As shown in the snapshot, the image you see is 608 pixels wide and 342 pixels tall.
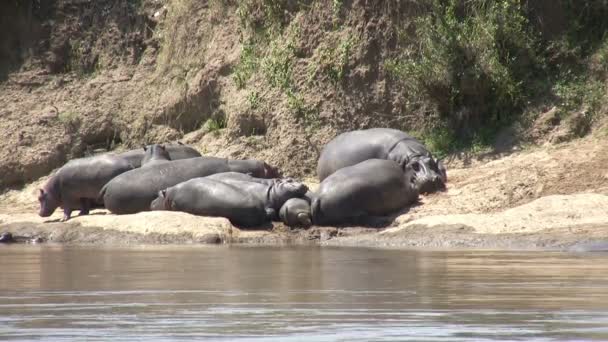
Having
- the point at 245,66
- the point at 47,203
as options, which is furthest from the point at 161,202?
the point at 245,66

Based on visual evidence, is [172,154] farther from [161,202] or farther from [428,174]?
[428,174]

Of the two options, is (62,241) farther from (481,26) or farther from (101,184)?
(481,26)

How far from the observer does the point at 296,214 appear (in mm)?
16766

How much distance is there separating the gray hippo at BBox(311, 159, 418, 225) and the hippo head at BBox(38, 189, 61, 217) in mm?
4660

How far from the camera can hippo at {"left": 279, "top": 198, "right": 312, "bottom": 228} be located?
1678cm

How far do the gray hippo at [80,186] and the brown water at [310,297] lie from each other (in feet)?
22.0

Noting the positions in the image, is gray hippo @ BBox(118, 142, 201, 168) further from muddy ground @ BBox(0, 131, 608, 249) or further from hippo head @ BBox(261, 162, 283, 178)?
muddy ground @ BBox(0, 131, 608, 249)

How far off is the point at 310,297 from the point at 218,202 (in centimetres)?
889

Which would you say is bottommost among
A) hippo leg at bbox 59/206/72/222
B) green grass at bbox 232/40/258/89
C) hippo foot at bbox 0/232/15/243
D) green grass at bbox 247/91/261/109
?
hippo foot at bbox 0/232/15/243

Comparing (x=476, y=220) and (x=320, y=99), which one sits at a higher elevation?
(x=320, y=99)

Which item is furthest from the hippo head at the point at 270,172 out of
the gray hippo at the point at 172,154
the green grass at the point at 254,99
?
the green grass at the point at 254,99

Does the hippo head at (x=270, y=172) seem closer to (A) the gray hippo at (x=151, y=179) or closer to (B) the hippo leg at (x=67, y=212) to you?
(A) the gray hippo at (x=151, y=179)

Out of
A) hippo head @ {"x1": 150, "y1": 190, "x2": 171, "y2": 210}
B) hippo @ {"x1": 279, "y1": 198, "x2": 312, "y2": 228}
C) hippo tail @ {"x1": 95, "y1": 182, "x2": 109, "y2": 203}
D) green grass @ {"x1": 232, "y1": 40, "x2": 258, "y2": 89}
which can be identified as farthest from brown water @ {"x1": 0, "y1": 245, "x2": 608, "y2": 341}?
green grass @ {"x1": 232, "y1": 40, "x2": 258, "y2": 89}

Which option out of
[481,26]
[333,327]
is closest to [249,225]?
[481,26]
